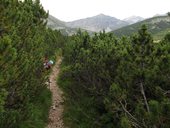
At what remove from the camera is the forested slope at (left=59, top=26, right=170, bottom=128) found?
40.4ft

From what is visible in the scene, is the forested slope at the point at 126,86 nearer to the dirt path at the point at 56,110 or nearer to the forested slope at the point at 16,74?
the dirt path at the point at 56,110

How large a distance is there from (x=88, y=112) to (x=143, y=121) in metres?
7.55

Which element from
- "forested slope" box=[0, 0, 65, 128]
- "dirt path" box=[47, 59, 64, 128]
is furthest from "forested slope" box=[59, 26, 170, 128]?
"forested slope" box=[0, 0, 65, 128]

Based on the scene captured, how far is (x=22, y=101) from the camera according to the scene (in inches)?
561

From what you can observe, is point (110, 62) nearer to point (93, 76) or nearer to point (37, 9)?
point (93, 76)

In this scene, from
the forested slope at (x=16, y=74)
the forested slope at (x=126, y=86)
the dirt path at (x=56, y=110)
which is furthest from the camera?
the dirt path at (x=56, y=110)

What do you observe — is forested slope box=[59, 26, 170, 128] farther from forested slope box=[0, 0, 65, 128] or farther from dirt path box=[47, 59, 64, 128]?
forested slope box=[0, 0, 65, 128]

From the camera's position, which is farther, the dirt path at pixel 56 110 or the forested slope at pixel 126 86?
the dirt path at pixel 56 110

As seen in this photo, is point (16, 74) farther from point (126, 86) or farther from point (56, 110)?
point (56, 110)

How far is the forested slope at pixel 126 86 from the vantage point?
1233 centimetres

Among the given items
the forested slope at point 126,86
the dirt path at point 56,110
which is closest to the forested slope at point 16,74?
the dirt path at point 56,110

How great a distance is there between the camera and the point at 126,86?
14406 millimetres

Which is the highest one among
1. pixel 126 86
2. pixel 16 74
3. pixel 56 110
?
pixel 16 74

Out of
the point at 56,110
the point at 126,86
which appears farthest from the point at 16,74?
the point at 56,110
